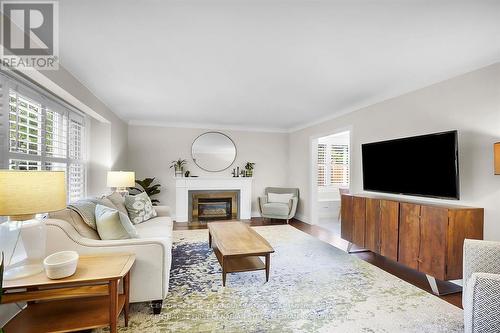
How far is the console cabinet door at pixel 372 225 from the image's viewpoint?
3.15 metres

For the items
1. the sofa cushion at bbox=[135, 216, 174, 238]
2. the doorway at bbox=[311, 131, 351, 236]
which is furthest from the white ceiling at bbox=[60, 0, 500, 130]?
the doorway at bbox=[311, 131, 351, 236]

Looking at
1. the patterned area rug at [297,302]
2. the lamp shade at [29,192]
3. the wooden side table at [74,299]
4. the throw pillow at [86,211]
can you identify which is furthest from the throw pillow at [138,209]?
the lamp shade at [29,192]

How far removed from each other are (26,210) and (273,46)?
2.16m

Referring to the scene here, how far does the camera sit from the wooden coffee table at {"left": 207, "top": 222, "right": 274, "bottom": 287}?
249 cm

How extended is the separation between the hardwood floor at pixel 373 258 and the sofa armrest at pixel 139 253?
2.62m

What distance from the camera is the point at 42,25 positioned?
1.89 metres

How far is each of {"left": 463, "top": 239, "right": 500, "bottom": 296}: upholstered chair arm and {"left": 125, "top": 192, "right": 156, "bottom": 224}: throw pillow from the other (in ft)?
11.5

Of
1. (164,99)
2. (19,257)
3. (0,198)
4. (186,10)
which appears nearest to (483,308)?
(186,10)

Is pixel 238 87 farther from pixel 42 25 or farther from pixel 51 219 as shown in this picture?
pixel 51 219

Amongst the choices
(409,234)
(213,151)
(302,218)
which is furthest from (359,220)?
(213,151)

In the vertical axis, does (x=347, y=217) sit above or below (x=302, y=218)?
above

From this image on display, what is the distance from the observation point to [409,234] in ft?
8.94

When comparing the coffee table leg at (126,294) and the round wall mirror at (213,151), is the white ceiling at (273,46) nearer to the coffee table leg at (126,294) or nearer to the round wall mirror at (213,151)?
the coffee table leg at (126,294)

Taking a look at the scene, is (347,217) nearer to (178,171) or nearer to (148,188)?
(178,171)
